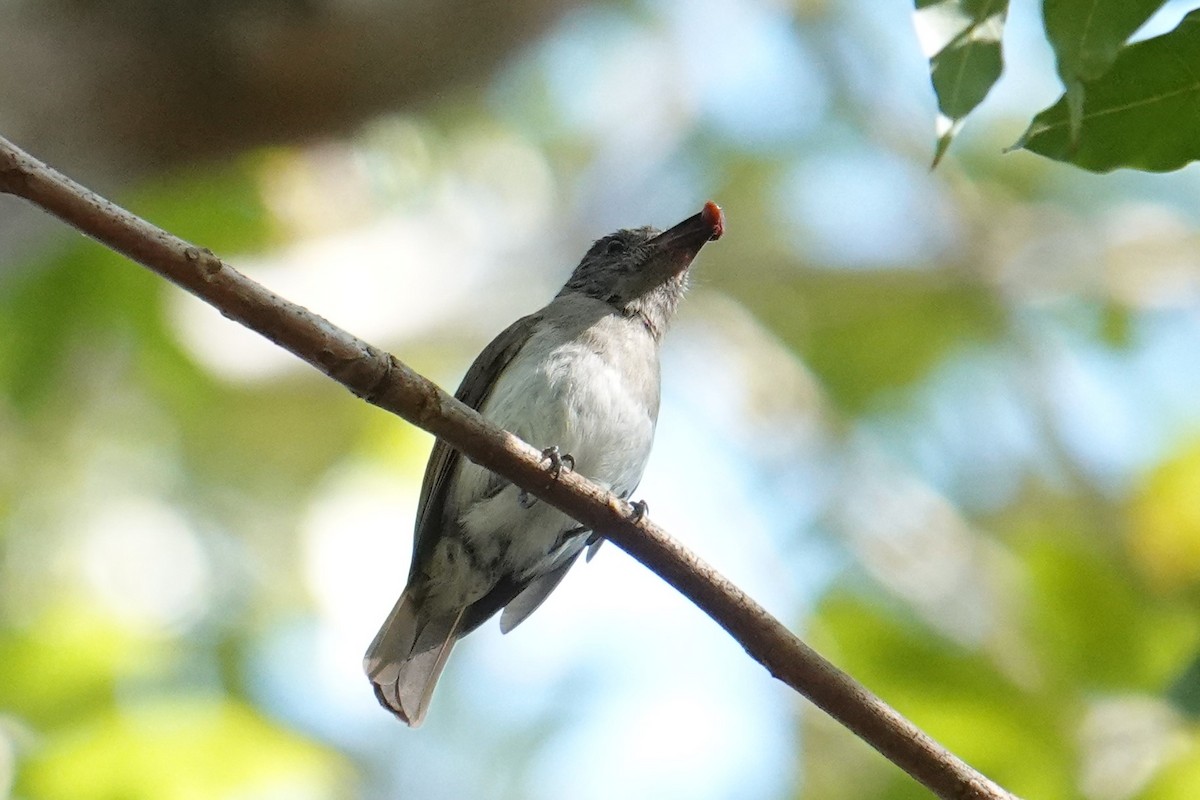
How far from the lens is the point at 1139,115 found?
6.98 ft

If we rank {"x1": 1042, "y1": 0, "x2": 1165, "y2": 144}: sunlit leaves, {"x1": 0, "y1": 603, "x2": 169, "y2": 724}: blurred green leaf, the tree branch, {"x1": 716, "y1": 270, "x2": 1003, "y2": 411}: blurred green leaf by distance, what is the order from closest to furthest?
{"x1": 1042, "y1": 0, "x2": 1165, "y2": 144}: sunlit leaves < the tree branch < {"x1": 0, "y1": 603, "x2": 169, "y2": 724}: blurred green leaf < {"x1": 716, "y1": 270, "x2": 1003, "y2": 411}: blurred green leaf

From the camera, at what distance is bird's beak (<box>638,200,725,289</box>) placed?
526 cm

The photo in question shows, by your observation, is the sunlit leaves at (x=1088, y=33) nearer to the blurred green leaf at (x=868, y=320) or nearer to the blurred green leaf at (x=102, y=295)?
the blurred green leaf at (x=102, y=295)

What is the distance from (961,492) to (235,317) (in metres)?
6.46

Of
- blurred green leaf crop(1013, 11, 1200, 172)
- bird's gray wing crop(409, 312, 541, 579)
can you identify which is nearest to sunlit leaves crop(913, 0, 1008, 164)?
blurred green leaf crop(1013, 11, 1200, 172)

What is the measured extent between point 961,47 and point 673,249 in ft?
10.9

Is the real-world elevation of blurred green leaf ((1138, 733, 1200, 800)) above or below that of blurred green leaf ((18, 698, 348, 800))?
above

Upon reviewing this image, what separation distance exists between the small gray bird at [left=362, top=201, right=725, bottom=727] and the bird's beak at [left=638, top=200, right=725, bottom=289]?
0.16 meters

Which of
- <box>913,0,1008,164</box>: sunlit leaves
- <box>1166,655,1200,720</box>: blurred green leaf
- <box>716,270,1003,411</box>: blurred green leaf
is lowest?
<box>913,0,1008,164</box>: sunlit leaves

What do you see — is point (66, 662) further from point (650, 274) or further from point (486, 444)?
point (486, 444)

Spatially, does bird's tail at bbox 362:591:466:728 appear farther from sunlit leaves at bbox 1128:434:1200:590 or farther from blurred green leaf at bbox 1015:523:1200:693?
sunlit leaves at bbox 1128:434:1200:590

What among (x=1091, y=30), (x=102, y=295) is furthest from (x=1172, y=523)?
(x=102, y=295)

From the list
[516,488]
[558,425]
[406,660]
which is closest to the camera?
[558,425]

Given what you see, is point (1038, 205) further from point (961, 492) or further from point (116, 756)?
point (116, 756)
